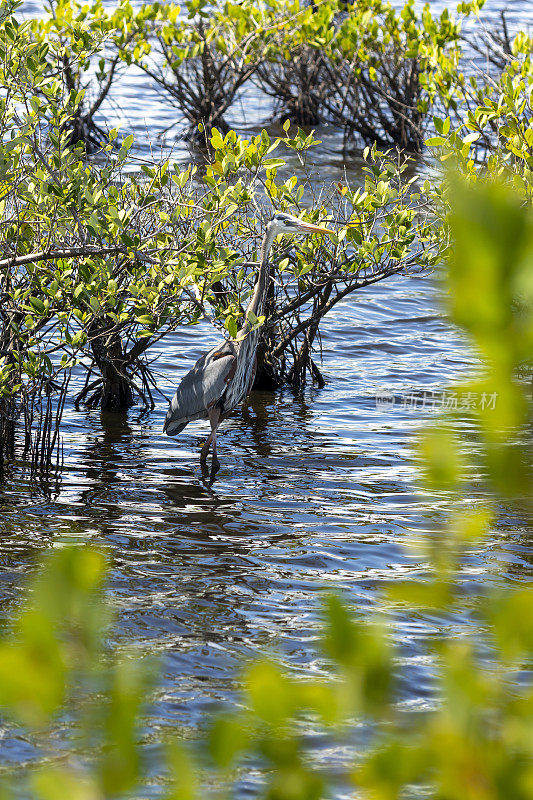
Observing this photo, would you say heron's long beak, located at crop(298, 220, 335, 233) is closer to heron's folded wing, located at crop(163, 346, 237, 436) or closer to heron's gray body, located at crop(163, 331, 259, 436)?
heron's gray body, located at crop(163, 331, 259, 436)

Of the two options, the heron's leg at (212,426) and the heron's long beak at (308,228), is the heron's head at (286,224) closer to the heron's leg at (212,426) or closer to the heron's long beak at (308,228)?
the heron's long beak at (308,228)

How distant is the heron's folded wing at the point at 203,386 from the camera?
6473 millimetres

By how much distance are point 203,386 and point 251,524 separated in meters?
1.21

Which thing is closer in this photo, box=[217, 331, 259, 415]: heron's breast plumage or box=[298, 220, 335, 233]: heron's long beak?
box=[298, 220, 335, 233]: heron's long beak

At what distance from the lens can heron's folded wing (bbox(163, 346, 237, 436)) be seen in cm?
647

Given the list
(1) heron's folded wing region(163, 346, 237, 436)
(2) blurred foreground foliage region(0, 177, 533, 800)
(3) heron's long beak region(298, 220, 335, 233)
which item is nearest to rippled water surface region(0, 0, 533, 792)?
(1) heron's folded wing region(163, 346, 237, 436)

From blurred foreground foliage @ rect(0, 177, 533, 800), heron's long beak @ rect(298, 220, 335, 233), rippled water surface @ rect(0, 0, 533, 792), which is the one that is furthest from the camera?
heron's long beak @ rect(298, 220, 335, 233)

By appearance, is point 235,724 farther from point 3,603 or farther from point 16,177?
point 16,177

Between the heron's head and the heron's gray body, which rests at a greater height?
the heron's head

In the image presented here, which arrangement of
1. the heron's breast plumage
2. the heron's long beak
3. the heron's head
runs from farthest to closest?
the heron's breast plumage < the heron's head < the heron's long beak

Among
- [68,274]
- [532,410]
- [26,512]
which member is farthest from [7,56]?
[532,410]

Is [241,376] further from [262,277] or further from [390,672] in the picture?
[390,672]

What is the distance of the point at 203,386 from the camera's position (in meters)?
6.52

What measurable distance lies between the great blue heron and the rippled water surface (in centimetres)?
35
